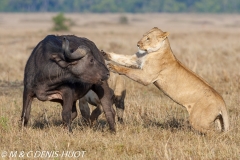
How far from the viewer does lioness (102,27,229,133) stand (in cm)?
841

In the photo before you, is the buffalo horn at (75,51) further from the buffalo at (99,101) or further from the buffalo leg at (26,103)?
the buffalo at (99,101)

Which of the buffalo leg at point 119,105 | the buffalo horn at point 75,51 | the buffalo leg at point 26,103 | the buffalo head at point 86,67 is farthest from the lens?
the buffalo leg at point 119,105

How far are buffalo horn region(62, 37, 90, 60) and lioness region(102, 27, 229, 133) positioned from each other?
0.56 meters

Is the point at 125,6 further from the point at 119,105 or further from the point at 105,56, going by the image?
the point at 105,56

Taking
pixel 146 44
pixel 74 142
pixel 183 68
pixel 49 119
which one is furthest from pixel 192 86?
pixel 49 119

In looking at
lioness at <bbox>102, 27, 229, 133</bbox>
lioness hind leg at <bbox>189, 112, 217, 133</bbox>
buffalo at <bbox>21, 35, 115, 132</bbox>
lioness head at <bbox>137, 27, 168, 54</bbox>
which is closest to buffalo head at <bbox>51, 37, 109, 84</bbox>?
buffalo at <bbox>21, 35, 115, 132</bbox>

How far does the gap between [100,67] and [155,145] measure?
1.27 meters

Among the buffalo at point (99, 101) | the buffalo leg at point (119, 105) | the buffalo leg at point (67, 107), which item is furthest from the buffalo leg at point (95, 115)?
the buffalo leg at point (67, 107)

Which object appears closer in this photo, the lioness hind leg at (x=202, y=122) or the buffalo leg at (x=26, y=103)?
the lioness hind leg at (x=202, y=122)

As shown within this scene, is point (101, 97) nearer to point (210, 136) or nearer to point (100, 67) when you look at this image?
point (100, 67)

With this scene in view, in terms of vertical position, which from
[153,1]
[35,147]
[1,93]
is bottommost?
[153,1]

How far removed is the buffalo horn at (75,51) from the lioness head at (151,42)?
0.99m

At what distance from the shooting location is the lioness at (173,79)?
8414 mm

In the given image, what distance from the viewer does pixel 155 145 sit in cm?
780
